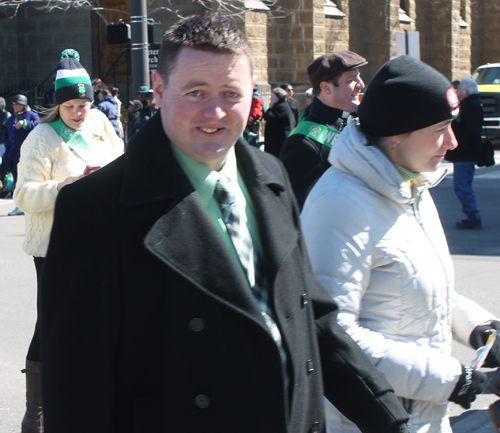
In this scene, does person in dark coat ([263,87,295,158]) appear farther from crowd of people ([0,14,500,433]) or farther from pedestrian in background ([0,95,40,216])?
crowd of people ([0,14,500,433])

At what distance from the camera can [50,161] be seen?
3877 millimetres

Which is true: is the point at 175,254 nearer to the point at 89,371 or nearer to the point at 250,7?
the point at 89,371

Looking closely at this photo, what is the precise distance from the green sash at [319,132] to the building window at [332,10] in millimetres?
21261

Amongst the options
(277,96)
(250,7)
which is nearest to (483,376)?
(277,96)

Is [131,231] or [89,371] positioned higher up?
[131,231]

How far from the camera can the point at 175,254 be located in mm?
1636

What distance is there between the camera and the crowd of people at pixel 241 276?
1.63 meters

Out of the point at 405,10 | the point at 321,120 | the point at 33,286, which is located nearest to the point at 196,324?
the point at 321,120

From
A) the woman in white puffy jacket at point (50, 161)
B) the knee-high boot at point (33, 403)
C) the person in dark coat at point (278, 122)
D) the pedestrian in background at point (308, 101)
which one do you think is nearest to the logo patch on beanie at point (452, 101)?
the woman in white puffy jacket at point (50, 161)

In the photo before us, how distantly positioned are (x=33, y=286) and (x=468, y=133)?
6173 mm

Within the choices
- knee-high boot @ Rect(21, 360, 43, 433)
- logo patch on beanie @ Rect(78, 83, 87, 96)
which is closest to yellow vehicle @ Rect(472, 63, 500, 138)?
logo patch on beanie @ Rect(78, 83, 87, 96)

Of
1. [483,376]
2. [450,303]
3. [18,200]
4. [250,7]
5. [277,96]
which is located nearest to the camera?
[483,376]

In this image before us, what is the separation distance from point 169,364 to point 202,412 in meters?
0.14

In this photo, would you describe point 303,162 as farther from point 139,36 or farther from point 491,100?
point 491,100
